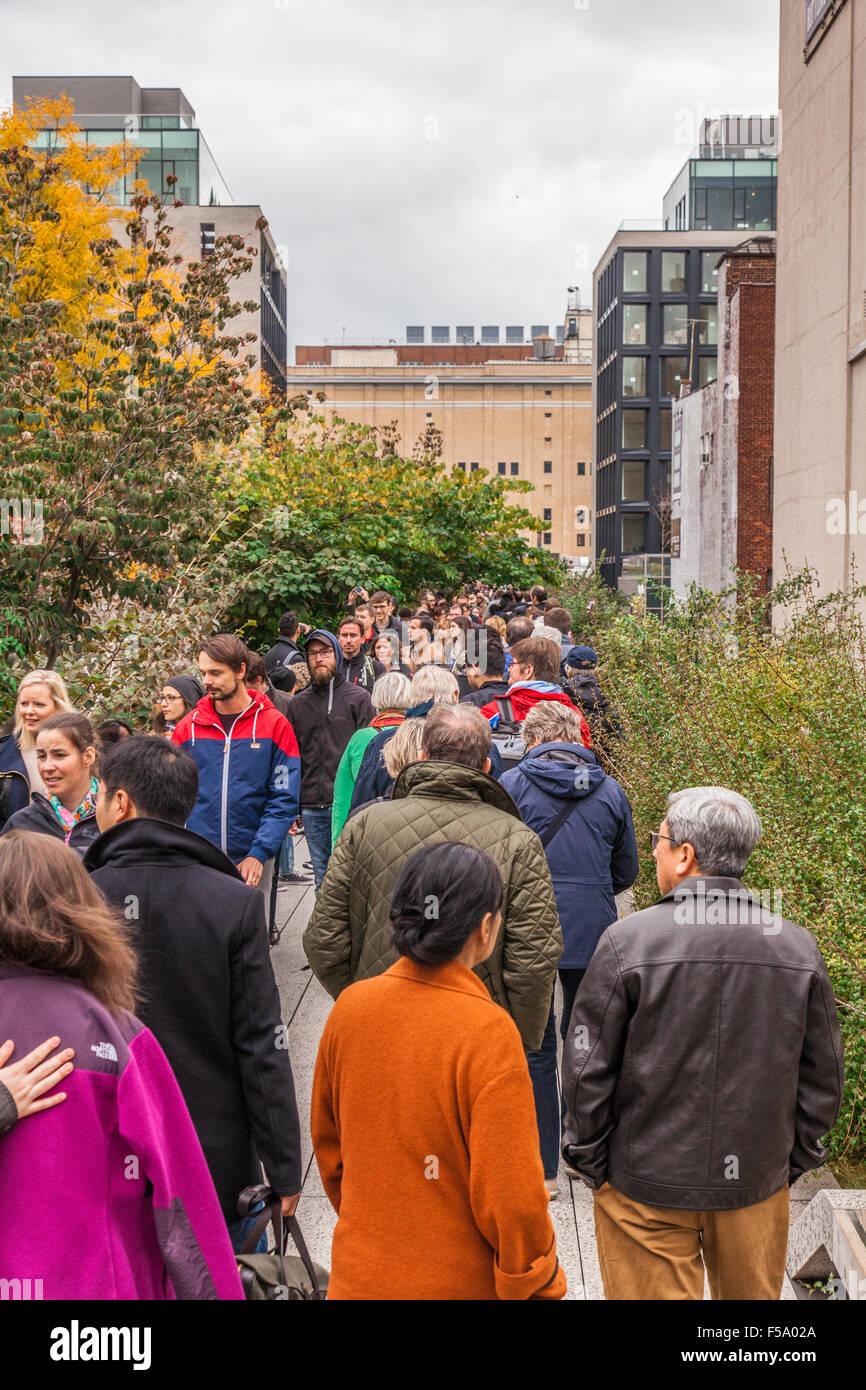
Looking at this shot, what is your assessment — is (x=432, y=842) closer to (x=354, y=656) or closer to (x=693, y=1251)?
(x=693, y=1251)

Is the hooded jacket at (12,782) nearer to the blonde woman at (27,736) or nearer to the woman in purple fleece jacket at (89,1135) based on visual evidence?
the blonde woman at (27,736)

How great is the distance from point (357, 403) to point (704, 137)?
40299 mm

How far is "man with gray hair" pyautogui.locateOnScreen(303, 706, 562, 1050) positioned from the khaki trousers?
3.23ft

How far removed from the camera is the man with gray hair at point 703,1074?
3.33 meters

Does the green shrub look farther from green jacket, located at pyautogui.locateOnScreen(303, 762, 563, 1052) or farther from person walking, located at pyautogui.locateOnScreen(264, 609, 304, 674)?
person walking, located at pyautogui.locateOnScreen(264, 609, 304, 674)

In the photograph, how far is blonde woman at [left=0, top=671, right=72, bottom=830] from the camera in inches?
219

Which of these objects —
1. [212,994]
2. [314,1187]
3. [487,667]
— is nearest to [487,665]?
[487,667]

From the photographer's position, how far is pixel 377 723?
22.0 feet

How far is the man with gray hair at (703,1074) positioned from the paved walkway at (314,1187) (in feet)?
3.95

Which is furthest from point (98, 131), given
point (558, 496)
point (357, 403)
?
point (558, 496)

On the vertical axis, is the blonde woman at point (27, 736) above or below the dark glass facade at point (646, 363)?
below

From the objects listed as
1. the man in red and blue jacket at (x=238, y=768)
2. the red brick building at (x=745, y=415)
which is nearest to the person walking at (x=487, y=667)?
the man in red and blue jacket at (x=238, y=768)

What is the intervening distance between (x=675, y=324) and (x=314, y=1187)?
81.9 metres
